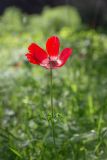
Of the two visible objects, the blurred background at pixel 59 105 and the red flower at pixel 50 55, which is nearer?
the red flower at pixel 50 55

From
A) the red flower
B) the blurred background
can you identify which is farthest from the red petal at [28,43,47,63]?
the blurred background

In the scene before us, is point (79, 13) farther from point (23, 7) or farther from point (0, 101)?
point (0, 101)

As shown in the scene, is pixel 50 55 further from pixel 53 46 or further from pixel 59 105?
pixel 59 105

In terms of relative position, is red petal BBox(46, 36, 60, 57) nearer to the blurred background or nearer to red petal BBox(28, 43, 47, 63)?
red petal BBox(28, 43, 47, 63)

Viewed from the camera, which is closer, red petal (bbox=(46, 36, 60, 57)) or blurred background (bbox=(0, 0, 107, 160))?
red petal (bbox=(46, 36, 60, 57))

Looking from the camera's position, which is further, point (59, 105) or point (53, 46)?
point (59, 105)

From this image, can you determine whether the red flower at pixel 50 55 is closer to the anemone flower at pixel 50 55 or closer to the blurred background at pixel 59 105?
the anemone flower at pixel 50 55

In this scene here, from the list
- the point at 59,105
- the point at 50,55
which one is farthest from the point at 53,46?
the point at 59,105

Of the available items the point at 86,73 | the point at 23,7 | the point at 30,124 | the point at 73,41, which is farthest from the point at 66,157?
the point at 23,7

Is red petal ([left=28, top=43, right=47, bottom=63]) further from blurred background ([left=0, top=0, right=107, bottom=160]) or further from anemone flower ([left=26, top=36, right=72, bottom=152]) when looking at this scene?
blurred background ([left=0, top=0, right=107, bottom=160])

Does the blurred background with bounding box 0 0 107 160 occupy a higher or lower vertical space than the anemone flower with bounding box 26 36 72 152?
lower

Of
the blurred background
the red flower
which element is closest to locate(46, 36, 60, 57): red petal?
the red flower

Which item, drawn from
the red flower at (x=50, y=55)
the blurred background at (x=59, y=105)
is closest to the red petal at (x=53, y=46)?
the red flower at (x=50, y=55)
